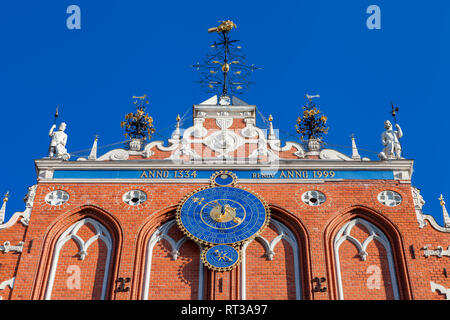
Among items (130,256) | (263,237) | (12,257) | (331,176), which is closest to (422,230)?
(331,176)

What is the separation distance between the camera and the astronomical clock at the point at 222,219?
1422 centimetres

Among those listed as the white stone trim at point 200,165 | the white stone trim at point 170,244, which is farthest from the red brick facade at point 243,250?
the white stone trim at point 200,165

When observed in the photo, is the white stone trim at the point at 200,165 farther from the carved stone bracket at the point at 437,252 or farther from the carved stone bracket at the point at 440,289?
the carved stone bracket at the point at 440,289

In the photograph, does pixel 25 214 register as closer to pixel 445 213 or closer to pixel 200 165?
pixel 200 165


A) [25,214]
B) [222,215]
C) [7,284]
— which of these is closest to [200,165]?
[222,215]

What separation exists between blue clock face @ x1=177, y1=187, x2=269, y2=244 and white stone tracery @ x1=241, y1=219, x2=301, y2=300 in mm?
282

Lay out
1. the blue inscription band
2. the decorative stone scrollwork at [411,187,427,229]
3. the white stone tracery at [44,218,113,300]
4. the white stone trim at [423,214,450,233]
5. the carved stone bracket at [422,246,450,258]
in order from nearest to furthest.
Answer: the white stone tracery at [44,218,113,300], the carved stone bracket at [422,246,450,258], the white stone trim at [423,214,450,233], the decorative stone scrollwork at [411,187,427,229], the blue inscription band

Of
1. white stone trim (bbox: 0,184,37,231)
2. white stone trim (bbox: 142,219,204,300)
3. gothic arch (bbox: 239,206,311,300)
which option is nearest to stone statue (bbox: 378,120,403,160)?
gothic arch (bbox: 239,206,311,300)

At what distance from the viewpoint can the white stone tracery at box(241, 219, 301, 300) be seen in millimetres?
13941

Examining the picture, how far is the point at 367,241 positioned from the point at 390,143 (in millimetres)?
2601

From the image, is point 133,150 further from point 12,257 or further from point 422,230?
point 422,230

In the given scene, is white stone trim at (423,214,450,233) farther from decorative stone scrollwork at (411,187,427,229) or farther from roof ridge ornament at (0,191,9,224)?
roof ridge ornament at (0,191,9,224)

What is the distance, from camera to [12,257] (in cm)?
1429

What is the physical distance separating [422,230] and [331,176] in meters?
2.22
